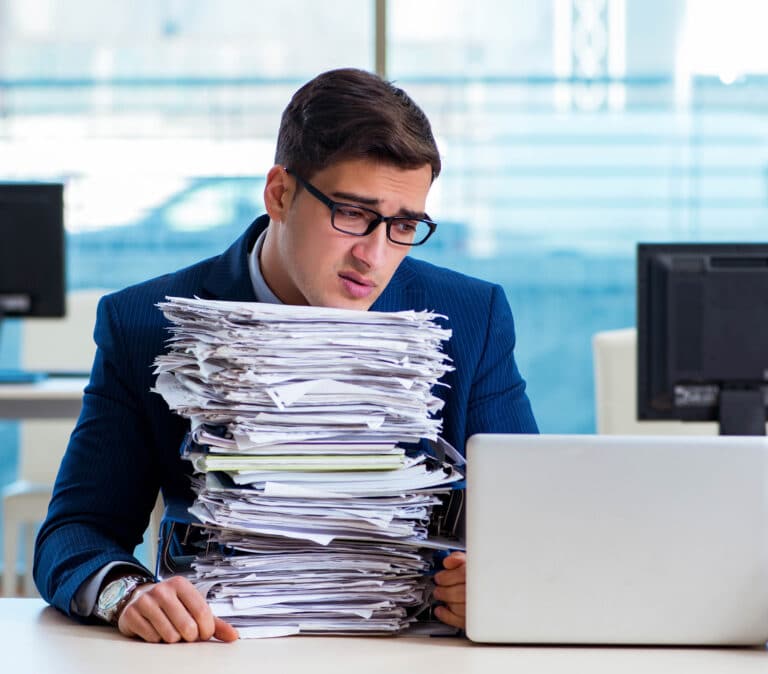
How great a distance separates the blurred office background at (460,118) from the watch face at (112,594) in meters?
3.40

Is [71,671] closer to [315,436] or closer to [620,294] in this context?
[315,436]

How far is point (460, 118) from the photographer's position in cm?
455

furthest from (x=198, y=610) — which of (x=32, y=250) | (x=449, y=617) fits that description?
(x=32, y=250)

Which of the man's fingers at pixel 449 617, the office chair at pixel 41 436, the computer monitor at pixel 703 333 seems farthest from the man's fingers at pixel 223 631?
the office chair at pixel 41 436

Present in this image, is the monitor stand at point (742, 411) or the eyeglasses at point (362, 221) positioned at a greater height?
the eyeglasses at point (362, 221)

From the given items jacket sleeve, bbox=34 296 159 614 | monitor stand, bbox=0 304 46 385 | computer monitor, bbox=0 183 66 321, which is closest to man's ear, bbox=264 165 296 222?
jacket sleeve, bbox=34 296 159 614

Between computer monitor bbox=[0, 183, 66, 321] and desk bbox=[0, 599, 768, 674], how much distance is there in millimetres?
2572

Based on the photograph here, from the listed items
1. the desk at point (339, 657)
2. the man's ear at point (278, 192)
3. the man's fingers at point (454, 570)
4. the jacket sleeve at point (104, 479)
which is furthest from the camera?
the man's ear at point (278, 192)

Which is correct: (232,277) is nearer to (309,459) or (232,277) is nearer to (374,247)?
(374,247)

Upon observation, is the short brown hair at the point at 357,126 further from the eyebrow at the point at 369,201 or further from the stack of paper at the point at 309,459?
the stack of paper at the point at 309,459

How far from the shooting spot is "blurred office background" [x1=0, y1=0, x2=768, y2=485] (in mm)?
4492

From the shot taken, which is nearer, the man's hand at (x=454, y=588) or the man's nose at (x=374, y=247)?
the man's hand at (x=454, y=588)

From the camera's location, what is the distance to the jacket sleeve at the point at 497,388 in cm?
A: 158

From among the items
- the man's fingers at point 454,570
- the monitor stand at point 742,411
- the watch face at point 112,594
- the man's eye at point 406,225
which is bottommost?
the watch face at point 112,594
